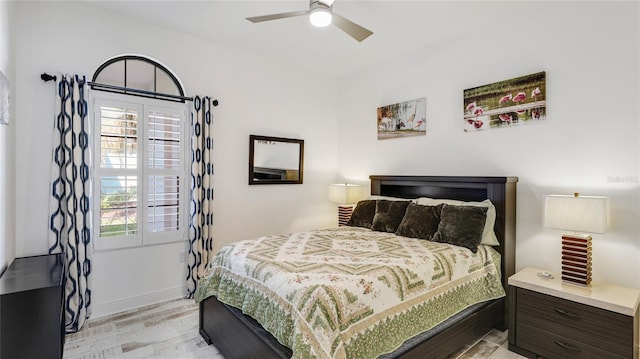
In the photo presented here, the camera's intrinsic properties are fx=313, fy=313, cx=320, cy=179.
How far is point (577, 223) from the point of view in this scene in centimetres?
230

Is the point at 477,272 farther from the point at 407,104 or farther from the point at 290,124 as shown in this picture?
the point at 290,124

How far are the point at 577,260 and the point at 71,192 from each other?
4.20m

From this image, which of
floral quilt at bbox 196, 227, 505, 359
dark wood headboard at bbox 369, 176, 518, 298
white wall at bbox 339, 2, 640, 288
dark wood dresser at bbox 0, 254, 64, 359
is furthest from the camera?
dark wood headboard at bbox 369, 176, 518, 298

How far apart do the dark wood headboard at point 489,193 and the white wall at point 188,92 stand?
5.32 ft

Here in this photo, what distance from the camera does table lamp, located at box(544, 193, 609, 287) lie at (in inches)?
88.0

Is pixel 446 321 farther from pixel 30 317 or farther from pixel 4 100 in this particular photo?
pixel 4 100

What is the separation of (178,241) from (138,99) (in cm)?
158

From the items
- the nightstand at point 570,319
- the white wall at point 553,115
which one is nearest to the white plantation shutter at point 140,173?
the white wall at point 553,115

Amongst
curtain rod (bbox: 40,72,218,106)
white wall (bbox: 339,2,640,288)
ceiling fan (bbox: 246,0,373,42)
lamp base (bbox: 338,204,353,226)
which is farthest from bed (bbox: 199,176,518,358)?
curtain rod (bbox: 40,72,218,106)

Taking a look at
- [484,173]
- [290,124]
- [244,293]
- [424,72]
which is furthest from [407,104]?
[244,293]

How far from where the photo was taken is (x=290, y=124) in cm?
449

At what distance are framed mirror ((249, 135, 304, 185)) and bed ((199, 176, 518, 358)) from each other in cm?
170

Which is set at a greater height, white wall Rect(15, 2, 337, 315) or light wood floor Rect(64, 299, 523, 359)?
white wall Rect(15, 2, 337, 315)

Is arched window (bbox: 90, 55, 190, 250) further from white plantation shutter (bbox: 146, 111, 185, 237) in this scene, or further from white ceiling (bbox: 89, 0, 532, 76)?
white ceiling (bbox: 89, 0, 532, 76)
